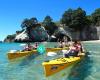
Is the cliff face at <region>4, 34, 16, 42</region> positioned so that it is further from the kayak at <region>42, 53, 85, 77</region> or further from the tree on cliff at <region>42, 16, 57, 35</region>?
the kayak at <region>42, 53, 85, 77</region>

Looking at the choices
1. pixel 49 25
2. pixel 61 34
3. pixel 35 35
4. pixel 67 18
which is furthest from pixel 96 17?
pixel 35 35

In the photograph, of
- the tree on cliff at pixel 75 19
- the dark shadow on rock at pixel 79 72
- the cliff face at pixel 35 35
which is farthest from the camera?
the cliff face at pixel 35 35

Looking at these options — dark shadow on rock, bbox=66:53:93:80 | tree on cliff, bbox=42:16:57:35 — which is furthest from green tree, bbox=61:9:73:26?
dark shadow on rock, bbox=66:53:93:80

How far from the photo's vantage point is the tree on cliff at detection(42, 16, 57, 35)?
374 feet

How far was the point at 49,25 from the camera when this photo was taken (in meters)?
114

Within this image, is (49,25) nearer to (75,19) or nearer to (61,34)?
(61,34)

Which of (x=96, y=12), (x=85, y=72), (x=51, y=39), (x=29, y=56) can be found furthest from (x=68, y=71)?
(x=96, y=12)

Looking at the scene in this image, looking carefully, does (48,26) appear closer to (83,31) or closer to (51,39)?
(51,39)

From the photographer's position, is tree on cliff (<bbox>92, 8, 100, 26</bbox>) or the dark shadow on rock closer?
the dark shadow on rock

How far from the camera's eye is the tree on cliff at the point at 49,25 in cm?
11388

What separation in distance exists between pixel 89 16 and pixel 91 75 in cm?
10467

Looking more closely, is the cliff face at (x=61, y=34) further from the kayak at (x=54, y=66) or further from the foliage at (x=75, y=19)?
the kayak at (x=54, y=66)

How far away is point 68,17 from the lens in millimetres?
114438

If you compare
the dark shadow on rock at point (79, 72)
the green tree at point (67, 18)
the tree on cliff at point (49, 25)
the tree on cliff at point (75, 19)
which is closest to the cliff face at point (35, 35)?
the tree on cliff at point (49, 25)
